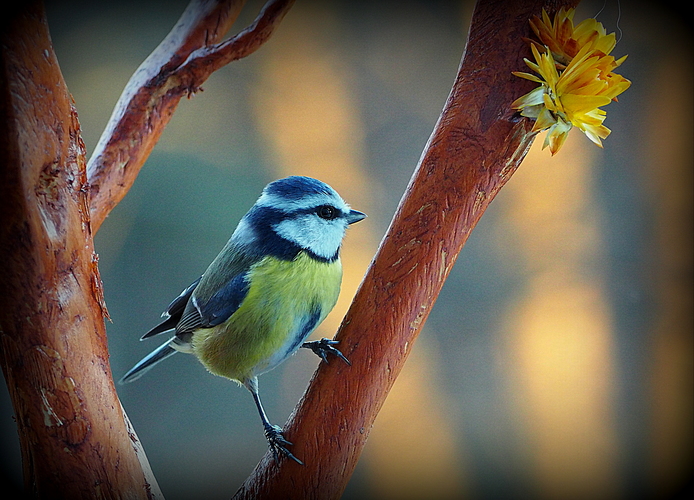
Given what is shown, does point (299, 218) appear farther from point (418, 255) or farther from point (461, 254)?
point (461, 254)

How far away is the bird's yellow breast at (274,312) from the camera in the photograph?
0.60 m

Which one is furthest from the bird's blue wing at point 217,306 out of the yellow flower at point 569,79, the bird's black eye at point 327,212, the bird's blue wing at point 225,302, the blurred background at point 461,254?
the blurred background at point 461,254

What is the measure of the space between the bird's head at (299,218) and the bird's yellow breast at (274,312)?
15 millimetres

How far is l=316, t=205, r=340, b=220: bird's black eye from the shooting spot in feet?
2.00

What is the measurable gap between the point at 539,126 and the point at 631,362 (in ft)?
3.23

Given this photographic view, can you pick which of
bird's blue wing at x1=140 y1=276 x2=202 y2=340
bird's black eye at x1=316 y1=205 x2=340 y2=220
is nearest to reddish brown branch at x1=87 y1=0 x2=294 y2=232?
bird's blue wing at x1=140 y1=276 x2=202 y2=340

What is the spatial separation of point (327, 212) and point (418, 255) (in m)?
0.11

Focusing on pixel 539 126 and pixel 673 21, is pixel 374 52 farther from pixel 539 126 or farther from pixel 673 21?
pixel 539 126

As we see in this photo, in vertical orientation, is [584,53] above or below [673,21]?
below

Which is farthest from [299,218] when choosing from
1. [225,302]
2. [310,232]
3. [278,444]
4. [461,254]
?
[461,254]

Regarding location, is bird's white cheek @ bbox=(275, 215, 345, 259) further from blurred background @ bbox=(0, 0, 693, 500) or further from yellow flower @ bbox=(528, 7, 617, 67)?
blurred background @ bbox=(0, 0, 693, 500)

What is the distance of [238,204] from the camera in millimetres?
1223

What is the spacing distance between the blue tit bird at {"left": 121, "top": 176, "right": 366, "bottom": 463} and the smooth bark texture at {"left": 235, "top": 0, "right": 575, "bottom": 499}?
0.04 meters

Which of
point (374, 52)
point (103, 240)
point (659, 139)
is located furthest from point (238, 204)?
point (659, 139)
